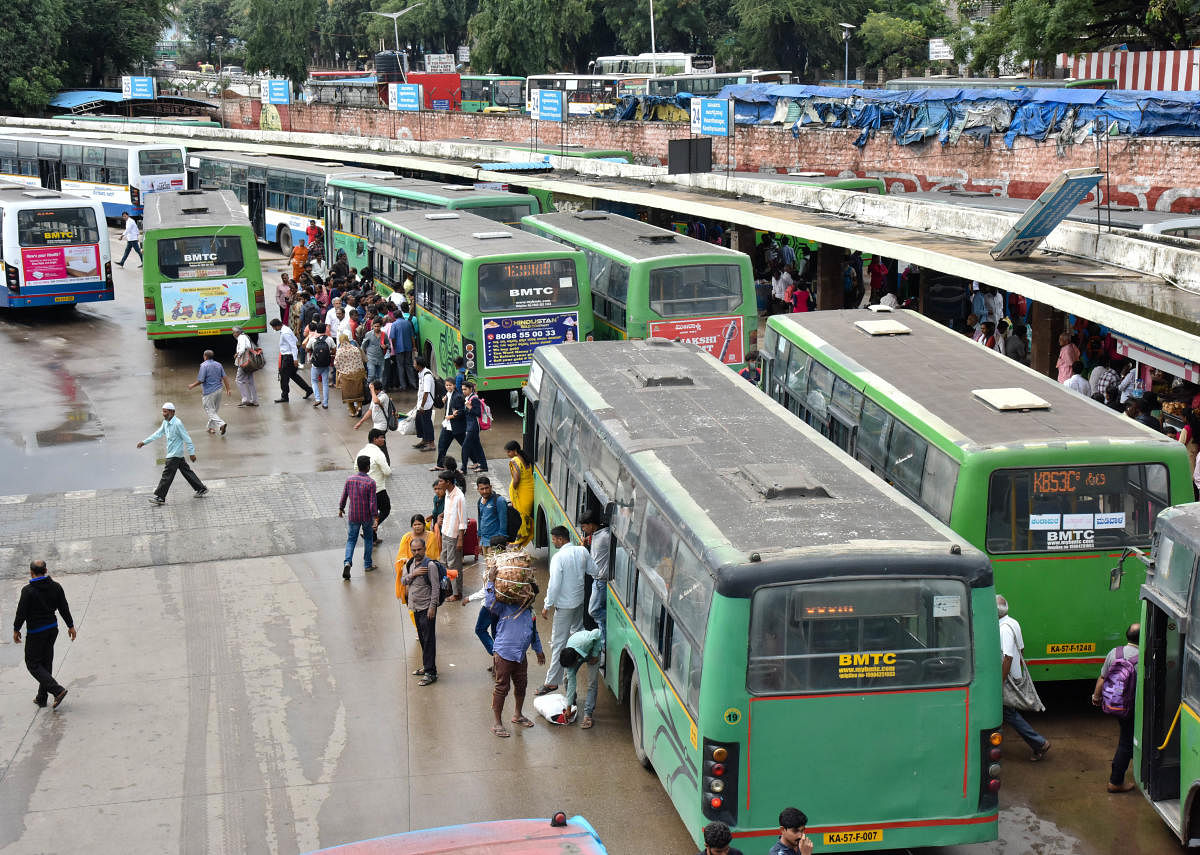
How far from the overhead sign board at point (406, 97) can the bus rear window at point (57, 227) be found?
87.7ft

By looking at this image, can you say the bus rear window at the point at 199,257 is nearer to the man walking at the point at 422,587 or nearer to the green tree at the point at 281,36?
the man walking at the point at 422,587

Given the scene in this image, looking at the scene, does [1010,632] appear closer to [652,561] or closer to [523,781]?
[652,561]

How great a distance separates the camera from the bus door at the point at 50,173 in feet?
145

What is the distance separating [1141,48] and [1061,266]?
21787mm

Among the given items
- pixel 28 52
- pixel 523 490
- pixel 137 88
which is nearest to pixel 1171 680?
pixel 523 490

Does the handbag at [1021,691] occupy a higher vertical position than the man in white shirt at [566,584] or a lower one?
lower

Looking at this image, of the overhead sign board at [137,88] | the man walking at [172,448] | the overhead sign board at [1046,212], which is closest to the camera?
the man walking at [172,448]

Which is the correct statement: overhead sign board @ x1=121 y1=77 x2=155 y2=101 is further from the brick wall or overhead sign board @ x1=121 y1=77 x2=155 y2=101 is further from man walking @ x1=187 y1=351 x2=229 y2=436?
man walking @ x1=187 y1=351 x2=229 y2=436

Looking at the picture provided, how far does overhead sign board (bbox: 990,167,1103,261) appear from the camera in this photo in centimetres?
1675

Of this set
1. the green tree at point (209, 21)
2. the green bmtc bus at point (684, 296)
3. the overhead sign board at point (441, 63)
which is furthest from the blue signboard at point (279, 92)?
the green tree at point (209, 21)

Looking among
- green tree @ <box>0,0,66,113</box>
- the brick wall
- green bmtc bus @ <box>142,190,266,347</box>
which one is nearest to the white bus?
green bmtc bus @ <box>142,190,266,347</box>

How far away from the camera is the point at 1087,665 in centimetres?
1015

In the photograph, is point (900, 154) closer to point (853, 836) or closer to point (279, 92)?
point (853, 836)

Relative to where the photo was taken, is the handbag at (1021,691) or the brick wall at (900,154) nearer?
the handbag at (1021,691)
